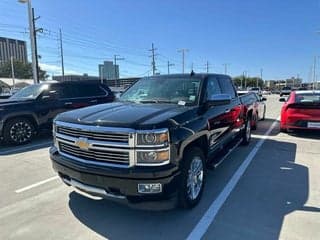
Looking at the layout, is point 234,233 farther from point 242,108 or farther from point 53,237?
point 242,108

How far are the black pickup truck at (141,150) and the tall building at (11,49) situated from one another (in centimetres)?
9321

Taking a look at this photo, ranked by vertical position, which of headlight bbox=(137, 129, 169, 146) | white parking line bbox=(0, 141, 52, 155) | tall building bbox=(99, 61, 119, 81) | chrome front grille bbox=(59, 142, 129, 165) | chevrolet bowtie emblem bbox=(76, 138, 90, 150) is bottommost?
white parking line bbox=(0, 141, 52, 155)

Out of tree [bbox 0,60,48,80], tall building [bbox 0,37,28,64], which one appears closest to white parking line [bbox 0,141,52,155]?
tall building [bbox 0,37,28,64]

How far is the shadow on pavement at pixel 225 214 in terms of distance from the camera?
132 inches

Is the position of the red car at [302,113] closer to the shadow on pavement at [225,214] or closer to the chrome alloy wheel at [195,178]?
the shadow on pavement at [225,214]

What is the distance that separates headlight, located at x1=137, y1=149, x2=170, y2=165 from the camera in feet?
10.6

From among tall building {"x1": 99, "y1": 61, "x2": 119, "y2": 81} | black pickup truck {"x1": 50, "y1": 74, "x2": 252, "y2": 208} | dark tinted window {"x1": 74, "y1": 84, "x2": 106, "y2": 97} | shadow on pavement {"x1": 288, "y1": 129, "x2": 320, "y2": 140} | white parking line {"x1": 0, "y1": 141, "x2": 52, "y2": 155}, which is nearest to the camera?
black pickup truck {"x1": 50, "y1": 74, "x2": 252, "y2": 208}

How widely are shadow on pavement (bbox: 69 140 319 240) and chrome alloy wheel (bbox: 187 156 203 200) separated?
23cm

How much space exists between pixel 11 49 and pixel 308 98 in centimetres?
9636

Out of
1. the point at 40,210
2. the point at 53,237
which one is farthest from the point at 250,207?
the point at 40,210

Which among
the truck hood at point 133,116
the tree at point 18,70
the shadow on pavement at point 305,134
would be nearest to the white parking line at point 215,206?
the truck hood at point 133,116

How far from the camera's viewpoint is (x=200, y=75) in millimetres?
4969

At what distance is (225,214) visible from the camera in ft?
12.4

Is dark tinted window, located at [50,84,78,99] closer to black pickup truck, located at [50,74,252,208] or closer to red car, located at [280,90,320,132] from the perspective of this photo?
black pickup truck, located at [50,74,252,208]
